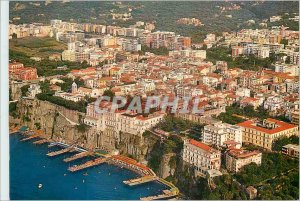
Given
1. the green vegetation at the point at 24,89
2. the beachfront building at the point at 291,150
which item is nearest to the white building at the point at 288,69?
the beachfront building at the point at 291,150

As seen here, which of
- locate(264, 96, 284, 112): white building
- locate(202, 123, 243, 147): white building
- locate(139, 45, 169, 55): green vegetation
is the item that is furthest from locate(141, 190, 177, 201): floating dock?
locate(139, 45, 169, 55): green vegetation

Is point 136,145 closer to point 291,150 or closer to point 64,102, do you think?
point 64,102

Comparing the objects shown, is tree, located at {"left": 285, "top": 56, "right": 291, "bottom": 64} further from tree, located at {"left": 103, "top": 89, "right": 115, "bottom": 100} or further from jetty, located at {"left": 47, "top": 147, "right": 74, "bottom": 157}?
jetty, located at {"left": 47, "top": 147, "right": 74, "bottom": 157}

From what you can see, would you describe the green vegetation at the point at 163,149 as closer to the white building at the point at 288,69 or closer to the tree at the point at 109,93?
the tree at the point at 109,93

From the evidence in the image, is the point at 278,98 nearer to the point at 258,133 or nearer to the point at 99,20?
the point at 258,133

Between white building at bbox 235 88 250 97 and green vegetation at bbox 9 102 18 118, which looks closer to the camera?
green vegetation at bbox 9 102 18 118
